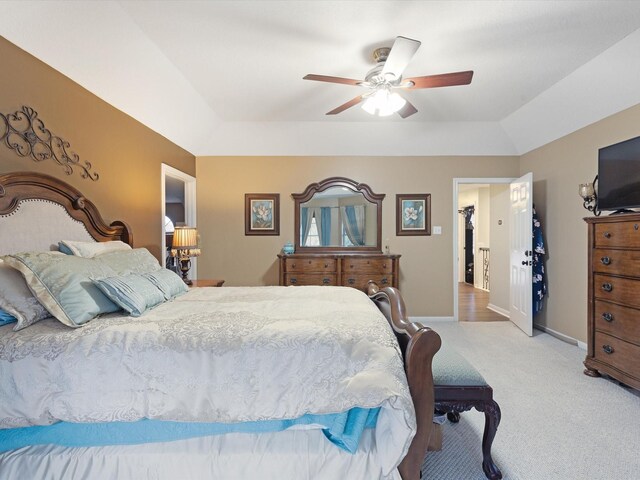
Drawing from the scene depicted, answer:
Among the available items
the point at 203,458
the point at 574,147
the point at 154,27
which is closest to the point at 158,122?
the point at 154,27

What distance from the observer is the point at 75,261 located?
5.30 feet

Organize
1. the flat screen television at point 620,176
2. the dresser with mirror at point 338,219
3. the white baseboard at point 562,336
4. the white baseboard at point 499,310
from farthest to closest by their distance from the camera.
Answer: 1. the white baseboard at point 499,310
2. the dresser with mirror at point 338,219
3. the white baseboard at point 562,336
4. the flat screen television at point 620,176

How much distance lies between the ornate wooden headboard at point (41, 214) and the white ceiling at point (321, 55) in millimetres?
799

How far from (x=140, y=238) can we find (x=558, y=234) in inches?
184

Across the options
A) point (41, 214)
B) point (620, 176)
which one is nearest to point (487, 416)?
point (620, 176)

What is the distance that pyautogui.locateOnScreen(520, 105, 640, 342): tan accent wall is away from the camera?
3.25 metres

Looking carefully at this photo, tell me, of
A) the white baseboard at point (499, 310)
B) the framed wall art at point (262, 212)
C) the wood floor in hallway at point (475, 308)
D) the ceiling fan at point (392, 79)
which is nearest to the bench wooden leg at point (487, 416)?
the ceiling fan at point (392, 79)

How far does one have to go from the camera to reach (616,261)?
8.24ft

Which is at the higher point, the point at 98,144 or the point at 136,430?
the point at 98,144

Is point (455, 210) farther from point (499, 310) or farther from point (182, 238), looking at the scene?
point (182, 238)

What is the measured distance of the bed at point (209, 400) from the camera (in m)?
1.25

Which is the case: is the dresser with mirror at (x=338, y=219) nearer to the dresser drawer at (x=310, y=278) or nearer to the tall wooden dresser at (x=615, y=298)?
the dresser drawer at (x=310, y=278)

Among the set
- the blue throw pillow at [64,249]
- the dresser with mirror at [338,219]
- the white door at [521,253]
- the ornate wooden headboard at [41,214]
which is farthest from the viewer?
the dresser with mirror at [338,219]

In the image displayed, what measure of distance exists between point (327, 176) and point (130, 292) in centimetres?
334
